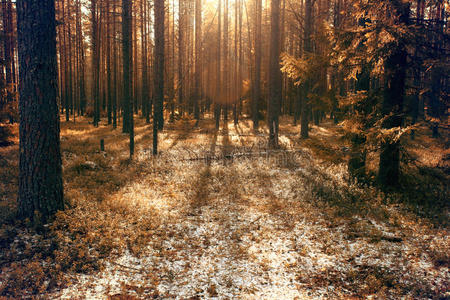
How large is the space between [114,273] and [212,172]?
20.3 ft

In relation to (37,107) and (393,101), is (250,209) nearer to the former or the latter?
(393,101)

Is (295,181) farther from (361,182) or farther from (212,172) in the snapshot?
(212,172)

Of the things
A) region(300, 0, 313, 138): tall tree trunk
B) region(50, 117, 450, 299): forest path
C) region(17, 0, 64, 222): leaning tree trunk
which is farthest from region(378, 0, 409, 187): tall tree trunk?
region(300, 0, 313, 138): tall tree trunk

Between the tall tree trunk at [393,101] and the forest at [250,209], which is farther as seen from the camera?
the tall tree trunk at [393,101]

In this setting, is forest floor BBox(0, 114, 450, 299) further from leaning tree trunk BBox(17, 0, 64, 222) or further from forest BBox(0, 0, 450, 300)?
leaning tree trunk BBox(17, 0, 64, 222)

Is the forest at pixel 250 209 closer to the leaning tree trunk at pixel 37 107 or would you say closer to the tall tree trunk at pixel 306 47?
the leaning tree trunk at pixel 37 107

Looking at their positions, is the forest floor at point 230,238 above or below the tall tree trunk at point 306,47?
below

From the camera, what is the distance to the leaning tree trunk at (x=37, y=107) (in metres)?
5.52

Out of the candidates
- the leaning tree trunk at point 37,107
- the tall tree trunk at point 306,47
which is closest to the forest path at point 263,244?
the leaning tree trunk at point 37,107

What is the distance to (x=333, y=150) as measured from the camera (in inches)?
317

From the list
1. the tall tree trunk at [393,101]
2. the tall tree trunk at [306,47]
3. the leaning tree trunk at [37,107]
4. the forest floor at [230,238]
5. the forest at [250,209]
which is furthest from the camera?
the tall tree trunk at [306,47]

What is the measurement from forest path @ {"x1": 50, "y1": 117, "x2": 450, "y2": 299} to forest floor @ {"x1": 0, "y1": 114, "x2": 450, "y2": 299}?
0.03 metres

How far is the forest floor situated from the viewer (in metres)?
4.27

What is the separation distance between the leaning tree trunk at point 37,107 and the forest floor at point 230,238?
1.81 ft
